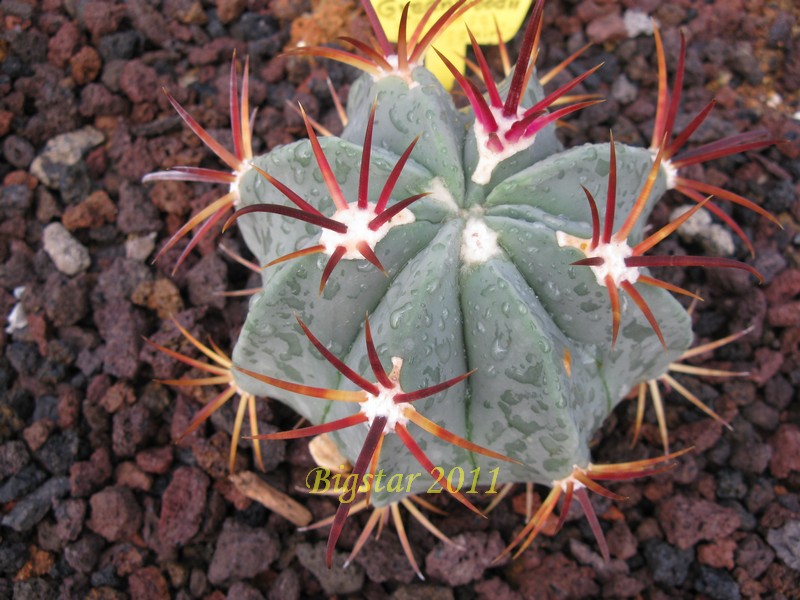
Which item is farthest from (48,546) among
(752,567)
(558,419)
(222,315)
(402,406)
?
(752,567)

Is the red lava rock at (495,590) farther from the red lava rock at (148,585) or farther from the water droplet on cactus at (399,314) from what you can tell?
the water droplet on cactus at (399,314)

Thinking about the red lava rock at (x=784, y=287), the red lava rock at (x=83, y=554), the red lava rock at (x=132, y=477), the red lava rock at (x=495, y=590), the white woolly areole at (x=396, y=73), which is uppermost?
the white woolly areole at (x=396, y=73)

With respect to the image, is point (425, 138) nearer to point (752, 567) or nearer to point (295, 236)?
point (295, 236)

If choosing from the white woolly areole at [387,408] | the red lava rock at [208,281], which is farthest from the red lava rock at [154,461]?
the white woolly areole at [387,408]

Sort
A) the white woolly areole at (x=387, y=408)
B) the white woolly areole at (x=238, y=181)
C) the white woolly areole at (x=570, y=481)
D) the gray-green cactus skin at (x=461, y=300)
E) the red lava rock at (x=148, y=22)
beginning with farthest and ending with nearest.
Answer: the red lava rock at (x=148, y=22) < the white woolly areole at (x=238, y=181) < the white woolly areole at (x=570, y=481) < the gray-green cactus skin at (x=461, y=300) < the white woolly areole at (x=387, y=408)

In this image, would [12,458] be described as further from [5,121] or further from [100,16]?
[100,16]

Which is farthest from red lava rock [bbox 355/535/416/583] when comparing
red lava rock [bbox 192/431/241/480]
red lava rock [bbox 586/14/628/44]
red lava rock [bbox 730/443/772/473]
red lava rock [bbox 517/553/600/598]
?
red lava rock [bbox 586/14/628/44]
